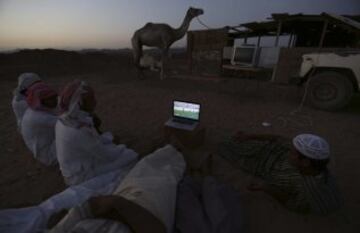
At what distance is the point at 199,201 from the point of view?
2.17 meters

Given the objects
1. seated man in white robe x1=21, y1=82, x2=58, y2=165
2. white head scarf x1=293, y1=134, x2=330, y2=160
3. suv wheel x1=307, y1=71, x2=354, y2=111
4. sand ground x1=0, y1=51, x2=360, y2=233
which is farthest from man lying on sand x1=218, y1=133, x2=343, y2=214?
suv wheel x1=307, y1=71, x2=354, y2=111

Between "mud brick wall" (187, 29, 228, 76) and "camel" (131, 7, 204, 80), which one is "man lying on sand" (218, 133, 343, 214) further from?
"mud brick wall" (187, 29, 228, 76)

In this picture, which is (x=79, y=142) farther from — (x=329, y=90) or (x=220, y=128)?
(x=329, y=90)

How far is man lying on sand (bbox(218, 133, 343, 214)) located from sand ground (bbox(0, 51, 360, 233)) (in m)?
0.26

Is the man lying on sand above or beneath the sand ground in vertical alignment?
above

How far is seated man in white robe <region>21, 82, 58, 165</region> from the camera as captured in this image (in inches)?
118

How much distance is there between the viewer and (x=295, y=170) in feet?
8.23

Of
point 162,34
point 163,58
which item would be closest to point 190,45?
point 163,58

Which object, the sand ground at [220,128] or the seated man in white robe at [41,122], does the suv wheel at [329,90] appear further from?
the seated man in white robe at [41,122]

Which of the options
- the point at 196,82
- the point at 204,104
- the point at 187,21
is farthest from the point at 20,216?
the point at 187,21

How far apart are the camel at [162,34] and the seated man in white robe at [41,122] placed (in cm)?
707

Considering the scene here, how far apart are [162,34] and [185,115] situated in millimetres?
6603

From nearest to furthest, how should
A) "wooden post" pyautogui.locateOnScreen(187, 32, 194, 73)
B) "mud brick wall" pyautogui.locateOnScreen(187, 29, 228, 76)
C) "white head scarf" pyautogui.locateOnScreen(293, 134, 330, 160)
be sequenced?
"white head scarf" pyautogui.locateOnScreen(293, 134, 330, 160), "mud brick wall" pyautogui.locateOnScreen(187, 29, 228, 76), "wooden post" pyautogui.locateOnScreen(187, 32, 194, 73)

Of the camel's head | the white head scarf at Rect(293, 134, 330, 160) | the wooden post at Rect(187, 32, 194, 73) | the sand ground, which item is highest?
the camel's head
